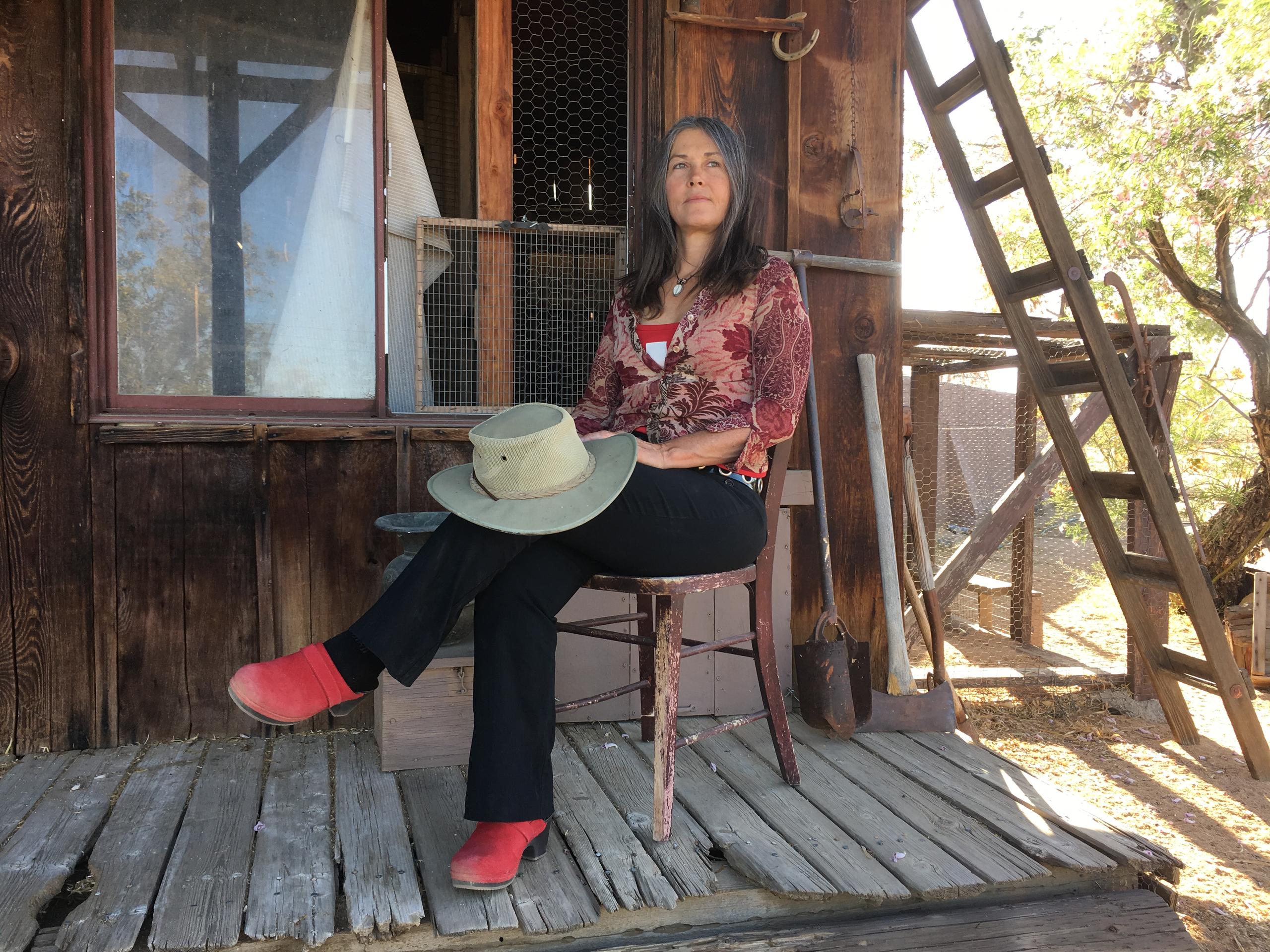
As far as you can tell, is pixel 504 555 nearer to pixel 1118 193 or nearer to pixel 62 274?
pixel 62 274

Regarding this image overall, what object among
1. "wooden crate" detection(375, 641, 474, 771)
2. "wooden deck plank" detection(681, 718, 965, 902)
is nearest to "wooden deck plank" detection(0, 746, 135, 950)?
"wooden crate" detection(375, 641, 474, 771)

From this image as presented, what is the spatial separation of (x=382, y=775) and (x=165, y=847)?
0.56 meters

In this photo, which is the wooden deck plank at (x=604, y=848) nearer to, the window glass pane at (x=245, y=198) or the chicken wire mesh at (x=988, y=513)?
the window glass pane at (x=245, y=198)

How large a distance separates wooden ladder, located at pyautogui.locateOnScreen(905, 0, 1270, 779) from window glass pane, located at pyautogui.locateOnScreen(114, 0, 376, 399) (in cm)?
203

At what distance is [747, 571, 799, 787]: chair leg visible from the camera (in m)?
2.29

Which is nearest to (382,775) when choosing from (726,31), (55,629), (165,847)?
(165,847)

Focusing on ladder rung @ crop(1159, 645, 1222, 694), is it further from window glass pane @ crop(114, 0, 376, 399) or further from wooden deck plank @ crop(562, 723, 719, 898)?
window glass pane @ crop(114, 0, 376, 399)

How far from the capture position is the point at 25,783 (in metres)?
2.29

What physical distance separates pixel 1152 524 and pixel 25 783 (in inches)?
192

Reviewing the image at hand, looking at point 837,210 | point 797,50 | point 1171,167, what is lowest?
point 837,210

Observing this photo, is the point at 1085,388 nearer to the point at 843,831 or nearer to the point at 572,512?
the point at 843,831

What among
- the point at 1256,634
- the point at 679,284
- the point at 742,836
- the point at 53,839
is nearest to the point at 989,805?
the point at 742,836

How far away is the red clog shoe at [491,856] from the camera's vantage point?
1.68 meters

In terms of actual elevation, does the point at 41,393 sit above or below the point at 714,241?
below
